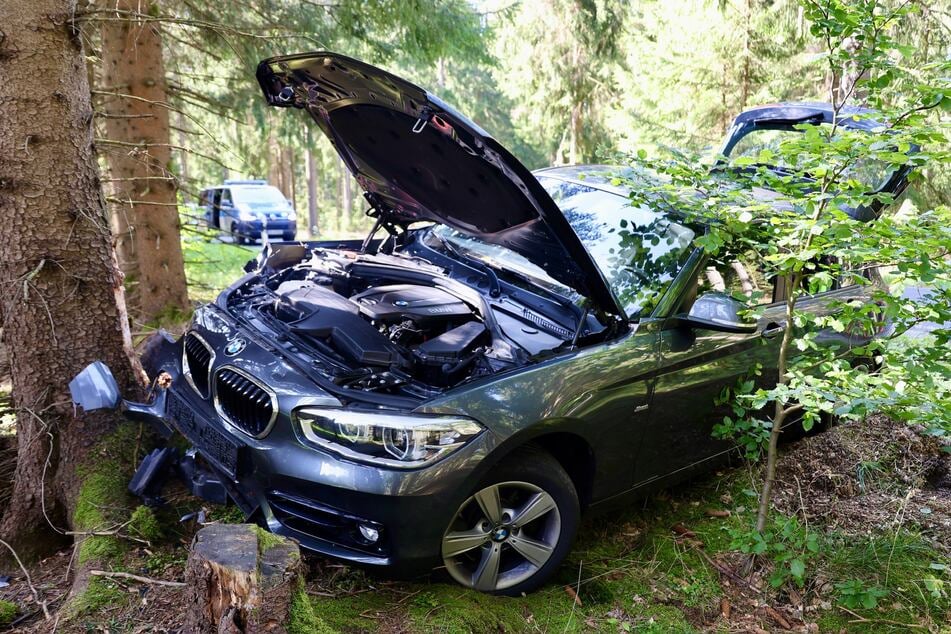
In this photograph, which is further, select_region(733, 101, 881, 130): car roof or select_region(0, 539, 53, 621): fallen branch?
select_region(733, 101, 881, 130): car roof

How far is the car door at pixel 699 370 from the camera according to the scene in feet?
10.6

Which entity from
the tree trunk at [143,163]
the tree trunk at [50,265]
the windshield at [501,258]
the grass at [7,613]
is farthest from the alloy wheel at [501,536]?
the tree trunk at [143,163]

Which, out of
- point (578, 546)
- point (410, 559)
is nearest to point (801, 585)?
point (578, 546)

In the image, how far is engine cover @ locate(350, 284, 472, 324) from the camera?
3.35 m

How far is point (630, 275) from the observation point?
339 centimetres

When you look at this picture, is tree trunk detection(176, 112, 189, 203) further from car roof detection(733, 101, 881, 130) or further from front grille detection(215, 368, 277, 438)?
car roof detection(733, 101, 881, 130)

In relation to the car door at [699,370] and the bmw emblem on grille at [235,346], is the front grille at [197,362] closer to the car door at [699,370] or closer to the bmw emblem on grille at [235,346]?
the bmw emblem on grille at [235,346]

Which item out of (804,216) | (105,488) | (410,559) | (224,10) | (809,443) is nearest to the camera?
(410,559)

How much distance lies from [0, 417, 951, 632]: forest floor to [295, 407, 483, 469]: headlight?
0.56 m

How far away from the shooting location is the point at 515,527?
282cm

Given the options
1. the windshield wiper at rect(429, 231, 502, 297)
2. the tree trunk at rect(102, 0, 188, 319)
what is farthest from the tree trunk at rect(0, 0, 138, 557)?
the tree trunk at rect(102, 0, 188, 319)

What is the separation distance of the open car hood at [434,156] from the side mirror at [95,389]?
62.2 inches

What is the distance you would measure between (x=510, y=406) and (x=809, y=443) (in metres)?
2.73

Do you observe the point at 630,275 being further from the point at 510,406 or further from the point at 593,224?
the point at 510,406
